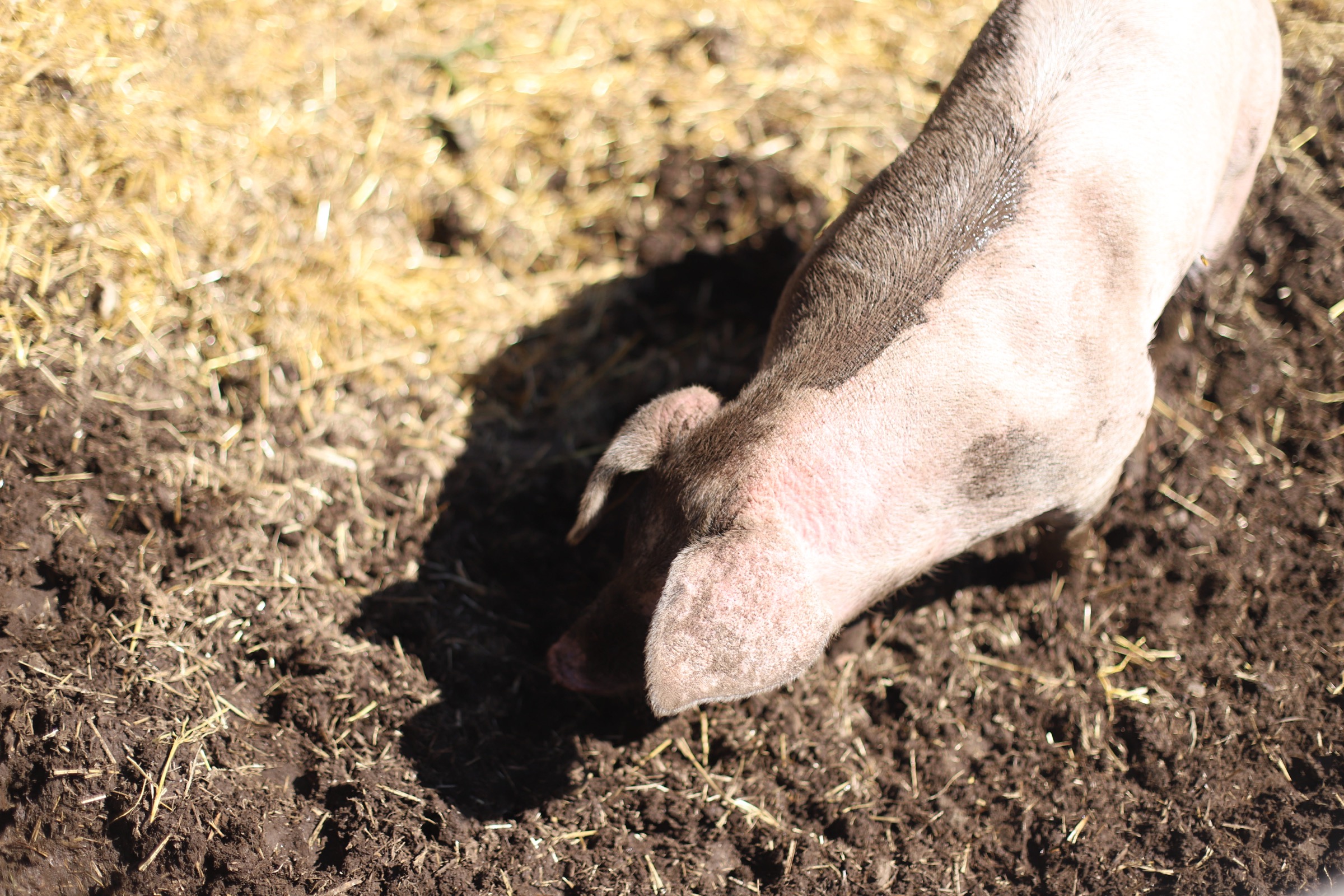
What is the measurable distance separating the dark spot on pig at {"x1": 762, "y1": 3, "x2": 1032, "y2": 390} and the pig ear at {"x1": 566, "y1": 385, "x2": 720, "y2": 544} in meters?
0.28

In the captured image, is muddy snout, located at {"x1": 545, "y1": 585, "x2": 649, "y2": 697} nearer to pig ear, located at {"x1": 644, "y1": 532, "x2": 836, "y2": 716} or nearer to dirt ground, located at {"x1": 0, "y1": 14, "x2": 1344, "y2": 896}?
A: dirt ground, located at {"x1": 0, "y1": 14, "x2": 1344, "y2": 896}

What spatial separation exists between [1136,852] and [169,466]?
385 cm

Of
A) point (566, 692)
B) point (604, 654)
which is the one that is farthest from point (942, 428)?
point (566, 692)

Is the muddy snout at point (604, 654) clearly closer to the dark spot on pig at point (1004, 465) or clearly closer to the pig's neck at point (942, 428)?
the pig's neck at point (942, 428)

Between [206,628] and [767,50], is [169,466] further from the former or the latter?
[767,50]

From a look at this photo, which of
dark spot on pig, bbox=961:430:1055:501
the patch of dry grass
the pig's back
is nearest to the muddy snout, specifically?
the pig's back

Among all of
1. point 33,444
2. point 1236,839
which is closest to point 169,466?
point 33,444

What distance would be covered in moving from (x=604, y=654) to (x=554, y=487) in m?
1.05

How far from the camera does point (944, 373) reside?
9.14 ft

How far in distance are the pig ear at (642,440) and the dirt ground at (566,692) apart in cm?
80

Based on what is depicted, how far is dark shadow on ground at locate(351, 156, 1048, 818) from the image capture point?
323cm

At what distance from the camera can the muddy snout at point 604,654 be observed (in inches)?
117

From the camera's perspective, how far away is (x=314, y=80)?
4.41 m

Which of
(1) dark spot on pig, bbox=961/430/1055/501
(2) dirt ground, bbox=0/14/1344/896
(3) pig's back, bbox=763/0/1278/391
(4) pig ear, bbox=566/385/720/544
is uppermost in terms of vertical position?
(3) pig's back, bbox=763/0/1278/391
